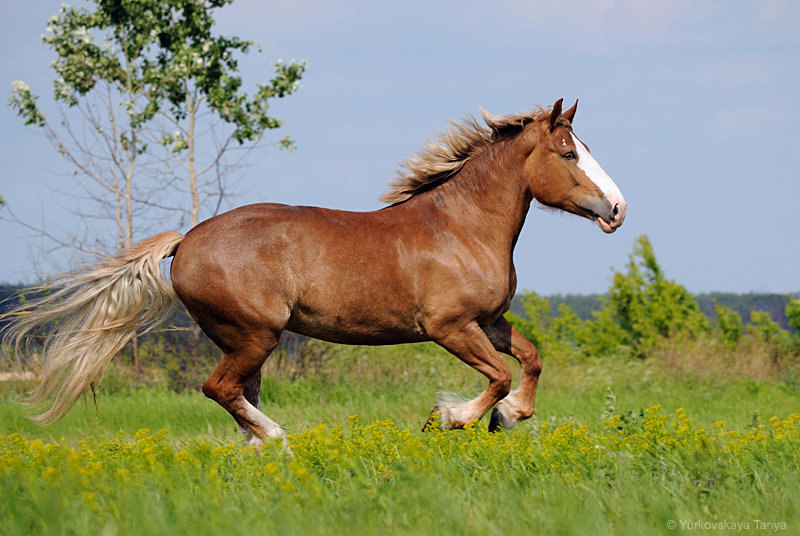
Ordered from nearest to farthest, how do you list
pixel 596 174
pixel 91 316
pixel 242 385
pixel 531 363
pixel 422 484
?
pixel 422 484
pixel 242 385
pixel 596 174
pixel 91 316
pixel 531 363

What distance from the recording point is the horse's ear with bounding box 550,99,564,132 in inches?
241

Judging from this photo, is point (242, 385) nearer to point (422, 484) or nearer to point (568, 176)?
point (422, 484)

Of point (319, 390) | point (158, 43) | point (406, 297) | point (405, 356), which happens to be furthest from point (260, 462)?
point (158, 43)

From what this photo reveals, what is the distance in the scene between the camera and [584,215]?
6.23 meters

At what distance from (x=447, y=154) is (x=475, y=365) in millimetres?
1750

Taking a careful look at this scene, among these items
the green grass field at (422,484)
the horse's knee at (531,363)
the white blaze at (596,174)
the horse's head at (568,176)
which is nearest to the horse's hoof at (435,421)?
the green grass field at (422,484)

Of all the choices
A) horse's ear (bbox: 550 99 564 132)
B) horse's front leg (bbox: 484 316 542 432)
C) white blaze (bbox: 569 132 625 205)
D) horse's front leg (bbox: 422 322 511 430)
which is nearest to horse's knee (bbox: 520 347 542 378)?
horse's front leg (bbox: 484 316 542 432)

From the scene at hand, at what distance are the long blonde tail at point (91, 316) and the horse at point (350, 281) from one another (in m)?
0.01

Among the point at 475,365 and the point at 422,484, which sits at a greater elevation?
the point at 475,365

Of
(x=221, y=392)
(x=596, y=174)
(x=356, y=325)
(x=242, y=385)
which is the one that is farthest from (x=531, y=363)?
(x=221, y=392)

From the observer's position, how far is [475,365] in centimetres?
612

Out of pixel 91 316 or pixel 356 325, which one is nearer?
pixel 356 325

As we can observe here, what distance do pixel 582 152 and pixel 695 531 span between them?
329cm

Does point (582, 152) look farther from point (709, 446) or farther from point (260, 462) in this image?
point (260, 462)
